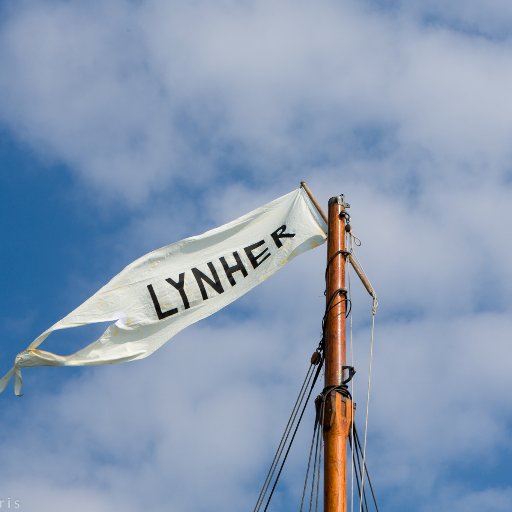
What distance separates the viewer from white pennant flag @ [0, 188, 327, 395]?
1495cm

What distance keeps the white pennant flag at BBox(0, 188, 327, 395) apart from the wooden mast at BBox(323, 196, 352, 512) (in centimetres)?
81

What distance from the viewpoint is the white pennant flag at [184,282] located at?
14.9 metres

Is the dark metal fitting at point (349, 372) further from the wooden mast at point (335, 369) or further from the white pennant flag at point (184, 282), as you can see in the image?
the white pennant flag at point (184, 282)

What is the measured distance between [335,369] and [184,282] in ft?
10.7

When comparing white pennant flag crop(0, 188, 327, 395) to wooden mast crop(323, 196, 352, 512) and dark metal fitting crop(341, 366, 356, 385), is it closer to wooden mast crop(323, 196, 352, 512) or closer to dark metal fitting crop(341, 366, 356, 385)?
wooden mast crop(323, 196, 352, 512)

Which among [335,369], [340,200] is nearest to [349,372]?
[335,369]

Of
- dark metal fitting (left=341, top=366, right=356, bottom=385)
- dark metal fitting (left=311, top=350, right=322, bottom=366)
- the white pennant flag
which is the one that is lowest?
dark metal fitting (left=341, top=366, right=356, bottom=385)

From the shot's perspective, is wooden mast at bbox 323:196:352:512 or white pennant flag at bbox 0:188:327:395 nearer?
wooden mast at bbox 323:196:352:512

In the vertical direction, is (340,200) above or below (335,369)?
above

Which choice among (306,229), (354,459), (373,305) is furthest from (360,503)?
(306,229)

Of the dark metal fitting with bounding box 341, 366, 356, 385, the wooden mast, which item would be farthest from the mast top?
the dark metal fitting with bounding box 341, 366, 356, 385

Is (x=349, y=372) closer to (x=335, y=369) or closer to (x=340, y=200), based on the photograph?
(x=335, y=369)

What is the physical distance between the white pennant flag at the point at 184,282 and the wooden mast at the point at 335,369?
813 millimetres

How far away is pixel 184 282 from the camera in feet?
52.2
